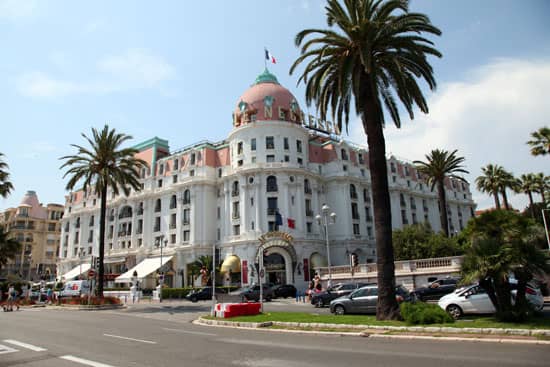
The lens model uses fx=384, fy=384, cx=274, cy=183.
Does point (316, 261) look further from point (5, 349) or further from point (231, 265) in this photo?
point (5, 349)

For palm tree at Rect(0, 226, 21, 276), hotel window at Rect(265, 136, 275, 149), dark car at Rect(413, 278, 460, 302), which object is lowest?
dark car at Rect(413, 278, 460, 302)

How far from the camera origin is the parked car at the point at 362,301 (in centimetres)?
2000

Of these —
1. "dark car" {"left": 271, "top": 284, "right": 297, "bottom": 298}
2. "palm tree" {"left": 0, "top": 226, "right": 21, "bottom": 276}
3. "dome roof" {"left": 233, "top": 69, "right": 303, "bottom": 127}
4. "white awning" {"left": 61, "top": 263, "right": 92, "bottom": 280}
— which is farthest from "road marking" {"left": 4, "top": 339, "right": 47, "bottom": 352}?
"white awning" {"left": 61, "top": 263, "right": 92, "bottom": 280}

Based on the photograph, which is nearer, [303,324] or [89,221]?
[303,324]

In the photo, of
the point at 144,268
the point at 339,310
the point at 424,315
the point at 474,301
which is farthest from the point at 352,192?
the point at 424,315

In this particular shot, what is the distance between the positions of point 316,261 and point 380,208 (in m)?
34.2

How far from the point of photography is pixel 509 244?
1308 cm

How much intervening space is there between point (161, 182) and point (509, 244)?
56750 millimetres

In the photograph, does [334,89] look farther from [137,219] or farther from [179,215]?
[137,219]

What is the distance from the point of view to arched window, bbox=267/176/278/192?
169 feet

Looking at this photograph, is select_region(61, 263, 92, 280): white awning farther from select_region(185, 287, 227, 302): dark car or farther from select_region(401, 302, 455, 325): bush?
select_region(401, 302, 455, 325): bush

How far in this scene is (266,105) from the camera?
53.8m

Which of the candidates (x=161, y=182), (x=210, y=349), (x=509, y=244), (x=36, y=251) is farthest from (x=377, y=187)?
(x=36, y=251)

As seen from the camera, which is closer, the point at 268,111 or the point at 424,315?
the point at 424,315
